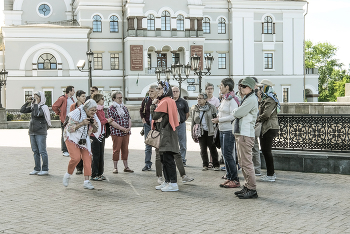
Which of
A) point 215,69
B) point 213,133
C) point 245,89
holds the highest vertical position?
point 215,69

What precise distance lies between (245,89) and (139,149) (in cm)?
881

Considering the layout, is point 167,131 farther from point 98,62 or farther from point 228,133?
point 98,62

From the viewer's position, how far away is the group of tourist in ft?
26.1

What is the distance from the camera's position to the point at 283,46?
169ft

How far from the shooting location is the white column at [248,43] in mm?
50250

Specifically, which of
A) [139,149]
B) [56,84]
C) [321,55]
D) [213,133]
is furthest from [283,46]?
[213,133]

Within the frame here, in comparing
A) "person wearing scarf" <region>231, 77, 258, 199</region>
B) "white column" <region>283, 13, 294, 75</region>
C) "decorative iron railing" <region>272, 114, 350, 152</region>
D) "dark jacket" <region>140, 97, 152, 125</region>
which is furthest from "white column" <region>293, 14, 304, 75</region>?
"person wearing scarf" <region>231, 77, 258, 199</region>

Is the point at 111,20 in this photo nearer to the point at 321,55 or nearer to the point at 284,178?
the point at 284,178

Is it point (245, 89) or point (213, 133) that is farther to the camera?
point (213, 133)

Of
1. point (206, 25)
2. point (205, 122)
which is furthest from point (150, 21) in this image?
point (205, 122)

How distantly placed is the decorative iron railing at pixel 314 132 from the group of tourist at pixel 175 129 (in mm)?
1119

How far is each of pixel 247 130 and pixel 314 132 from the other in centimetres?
316

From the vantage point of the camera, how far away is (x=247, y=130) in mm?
7891

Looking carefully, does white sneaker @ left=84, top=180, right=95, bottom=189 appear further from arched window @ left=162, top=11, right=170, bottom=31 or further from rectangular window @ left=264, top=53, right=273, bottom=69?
rectangular window @ left=264, top=53, right=273, bottom=69
